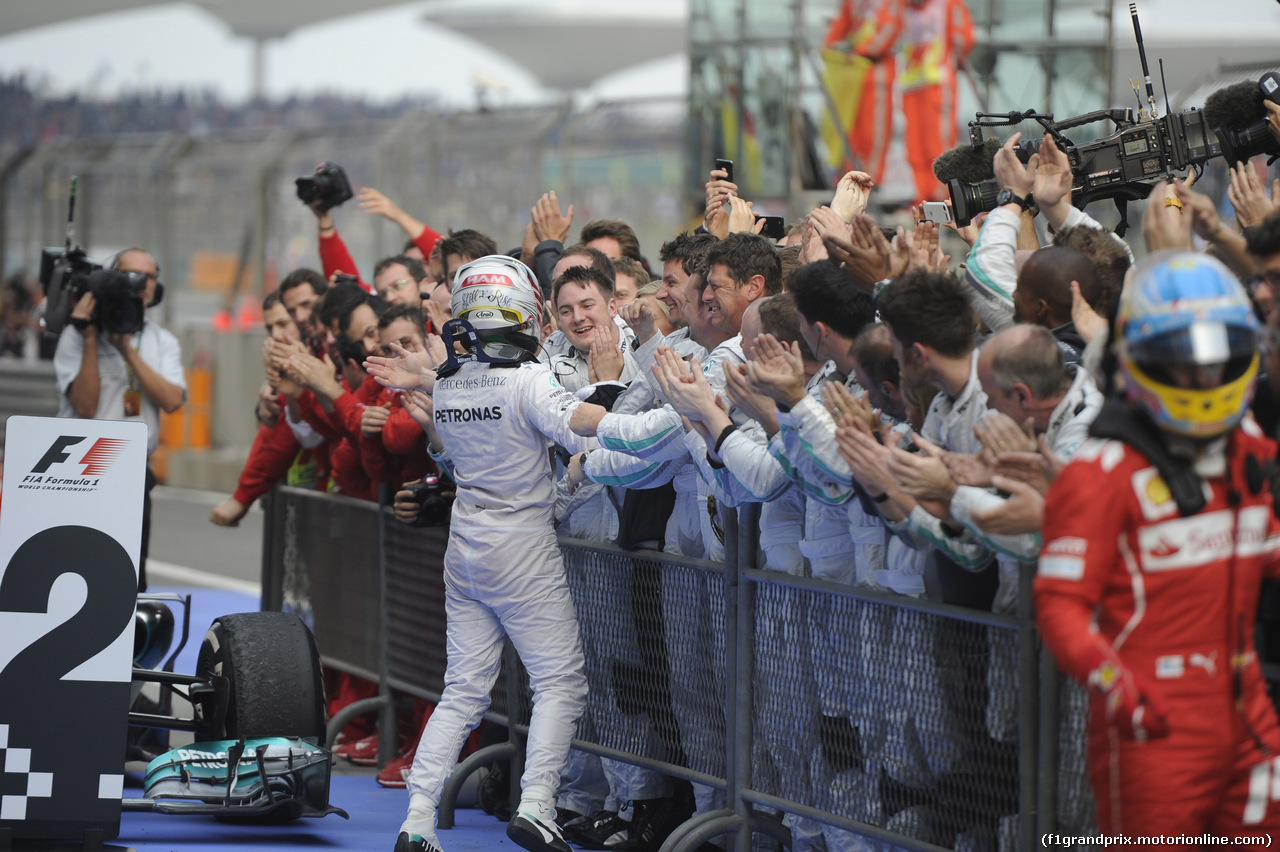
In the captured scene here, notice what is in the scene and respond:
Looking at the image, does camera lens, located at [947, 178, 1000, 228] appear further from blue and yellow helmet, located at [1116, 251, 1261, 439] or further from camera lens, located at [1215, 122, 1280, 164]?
blue and yellow helmet, located at [1116, 251, 1261, 439]

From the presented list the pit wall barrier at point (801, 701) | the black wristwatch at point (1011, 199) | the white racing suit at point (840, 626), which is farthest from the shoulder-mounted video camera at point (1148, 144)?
the pit wall barrier at point (801, 701)

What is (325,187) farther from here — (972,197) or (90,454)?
(972,197)

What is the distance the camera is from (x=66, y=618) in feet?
15.7

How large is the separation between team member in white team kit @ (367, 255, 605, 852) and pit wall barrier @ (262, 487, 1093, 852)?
0.86 ft

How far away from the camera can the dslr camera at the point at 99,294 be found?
24.9 ft

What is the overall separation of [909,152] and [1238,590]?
29.8ft

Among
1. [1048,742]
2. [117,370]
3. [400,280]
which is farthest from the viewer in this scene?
[117,370]

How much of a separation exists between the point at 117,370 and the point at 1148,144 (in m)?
5.18

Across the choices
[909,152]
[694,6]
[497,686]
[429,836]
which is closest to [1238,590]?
[429,836]

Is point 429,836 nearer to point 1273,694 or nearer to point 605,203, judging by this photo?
point 1273,694

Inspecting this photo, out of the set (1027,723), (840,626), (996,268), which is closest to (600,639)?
(840,626)

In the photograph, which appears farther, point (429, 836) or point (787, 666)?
point (429, 836)

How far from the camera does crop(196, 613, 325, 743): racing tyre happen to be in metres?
5.27

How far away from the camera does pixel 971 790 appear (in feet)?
12.7
